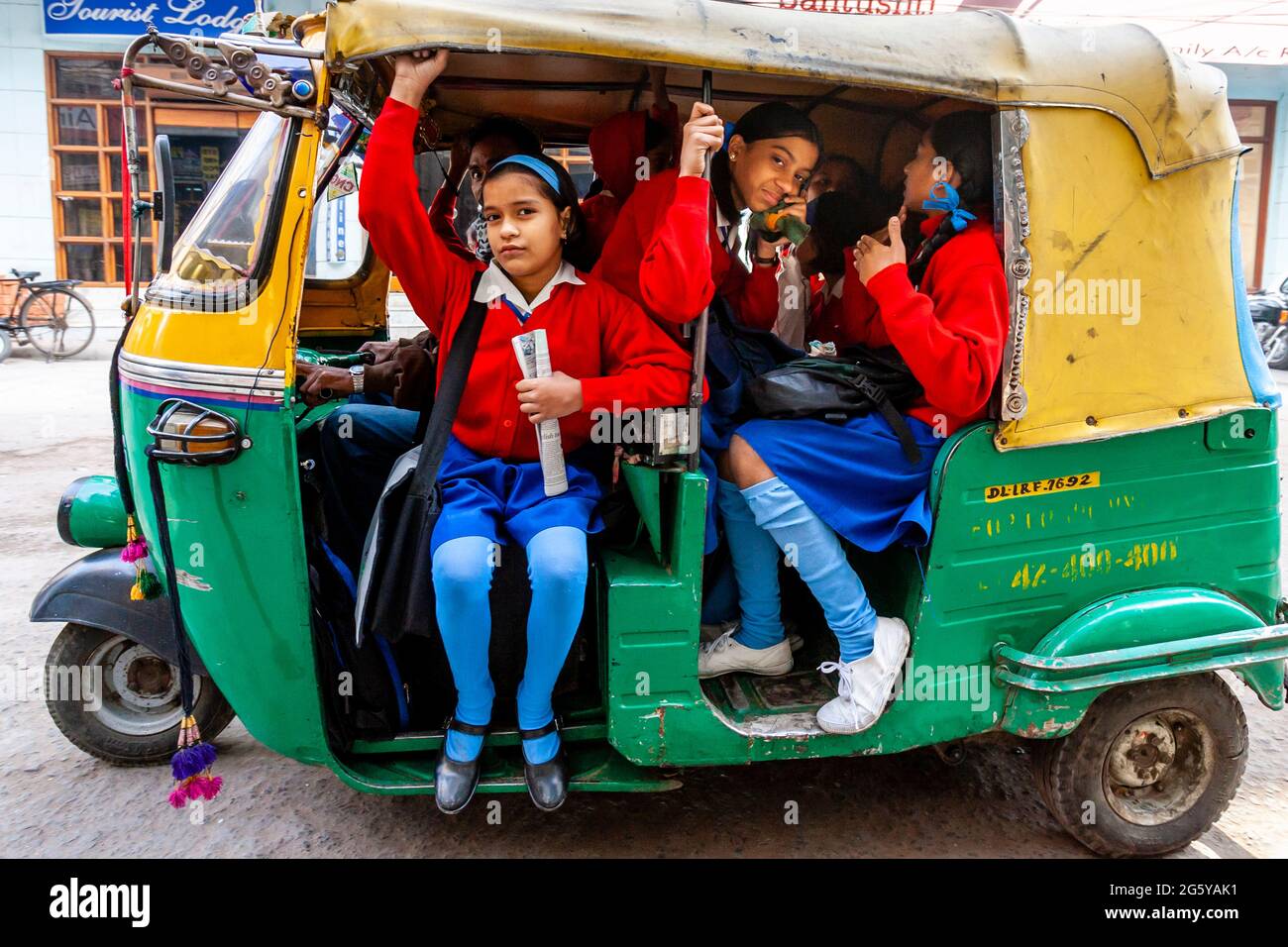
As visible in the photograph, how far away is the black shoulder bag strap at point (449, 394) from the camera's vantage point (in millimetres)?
2488

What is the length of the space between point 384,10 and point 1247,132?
16860mm

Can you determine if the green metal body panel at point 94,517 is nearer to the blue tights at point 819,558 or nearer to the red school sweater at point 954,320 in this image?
the blue tights at point 819,558

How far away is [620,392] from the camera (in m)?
2.51

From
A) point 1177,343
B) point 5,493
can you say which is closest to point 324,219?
point 1177,343

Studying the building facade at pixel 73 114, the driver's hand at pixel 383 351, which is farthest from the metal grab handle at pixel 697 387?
the building facade at pixel 73 114

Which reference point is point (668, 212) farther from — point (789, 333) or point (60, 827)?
point (60, 827)

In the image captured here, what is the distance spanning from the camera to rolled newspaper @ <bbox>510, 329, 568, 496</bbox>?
2.50 meters

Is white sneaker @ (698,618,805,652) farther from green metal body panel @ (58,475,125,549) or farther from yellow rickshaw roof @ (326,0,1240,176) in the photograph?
green metal body panel @ (58,475,125,549)

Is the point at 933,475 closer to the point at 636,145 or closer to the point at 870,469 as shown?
the point at 870,469

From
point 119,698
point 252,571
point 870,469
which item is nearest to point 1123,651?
point 870,469

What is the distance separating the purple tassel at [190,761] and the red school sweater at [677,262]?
165 centimetres

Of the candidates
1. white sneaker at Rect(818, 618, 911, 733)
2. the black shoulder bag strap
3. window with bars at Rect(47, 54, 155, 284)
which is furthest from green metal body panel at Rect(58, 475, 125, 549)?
window with bars at Rect(47, 54, 155, 284)

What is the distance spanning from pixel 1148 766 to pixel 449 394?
232 cm

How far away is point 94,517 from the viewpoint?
3.16 m
